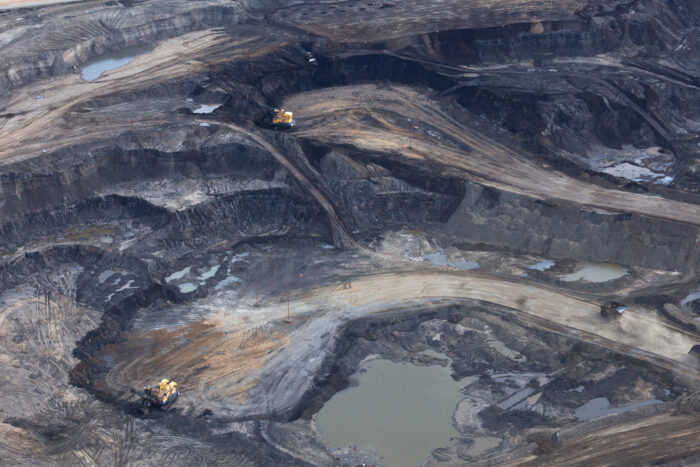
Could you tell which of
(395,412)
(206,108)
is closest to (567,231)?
(395,412)

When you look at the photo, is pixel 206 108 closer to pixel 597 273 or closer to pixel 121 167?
pixel 121 167

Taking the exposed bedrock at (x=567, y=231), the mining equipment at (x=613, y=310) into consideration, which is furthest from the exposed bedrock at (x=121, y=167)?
the mining equipment at (x=613, y=310)

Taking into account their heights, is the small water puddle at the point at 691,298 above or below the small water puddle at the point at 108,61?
below

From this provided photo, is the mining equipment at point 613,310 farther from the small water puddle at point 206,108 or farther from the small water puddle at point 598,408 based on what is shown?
the small water puddle at point 206,108

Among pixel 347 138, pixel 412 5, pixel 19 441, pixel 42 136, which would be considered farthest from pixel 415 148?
pixel 19 441

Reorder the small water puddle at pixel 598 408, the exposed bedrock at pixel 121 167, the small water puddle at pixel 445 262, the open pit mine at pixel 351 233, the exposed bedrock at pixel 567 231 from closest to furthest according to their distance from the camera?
the small water puddle at pixel 598 408 < the open pit mine at pixel 351 233 < the exposed bedrock at pixel 567 231 < the small water puddle at pixel 445 262 < the exposed bedrock at pixel 121 167

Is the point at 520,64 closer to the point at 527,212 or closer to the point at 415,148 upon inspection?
the point at 415,148
